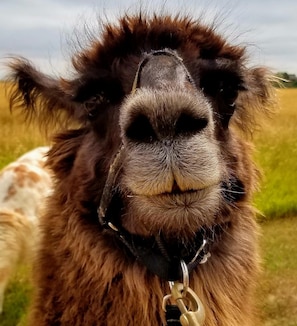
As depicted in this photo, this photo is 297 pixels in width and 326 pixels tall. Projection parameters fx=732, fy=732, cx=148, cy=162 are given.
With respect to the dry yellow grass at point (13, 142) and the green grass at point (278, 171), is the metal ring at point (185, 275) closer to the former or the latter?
the green grass at point (278, 171)

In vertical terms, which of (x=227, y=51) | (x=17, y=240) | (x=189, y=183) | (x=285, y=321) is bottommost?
(x=285, y=321)

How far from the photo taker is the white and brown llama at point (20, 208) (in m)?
5.37

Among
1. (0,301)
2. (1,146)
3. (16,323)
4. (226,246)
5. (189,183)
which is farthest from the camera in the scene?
(1,146)

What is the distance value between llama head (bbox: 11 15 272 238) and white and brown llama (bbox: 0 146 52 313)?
160 centimetres

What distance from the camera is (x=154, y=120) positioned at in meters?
2.52

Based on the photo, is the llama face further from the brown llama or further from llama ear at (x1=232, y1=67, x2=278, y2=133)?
llama ear at (x1=232, y1=67, x2=278, y2=133)

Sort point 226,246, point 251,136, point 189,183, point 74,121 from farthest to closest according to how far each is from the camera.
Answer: point 251,136 < point 74,121 < point 226,246 < point 189,183

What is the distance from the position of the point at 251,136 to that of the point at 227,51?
2.50 feet

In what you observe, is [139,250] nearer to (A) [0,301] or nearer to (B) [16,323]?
(A) [0,301]

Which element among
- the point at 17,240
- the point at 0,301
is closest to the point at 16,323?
the point at 0,301

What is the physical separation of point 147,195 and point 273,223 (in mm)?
7105

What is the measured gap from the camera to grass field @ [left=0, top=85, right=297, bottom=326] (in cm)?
655

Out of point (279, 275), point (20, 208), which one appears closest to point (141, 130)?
point (20, 208)

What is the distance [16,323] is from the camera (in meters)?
6.24
